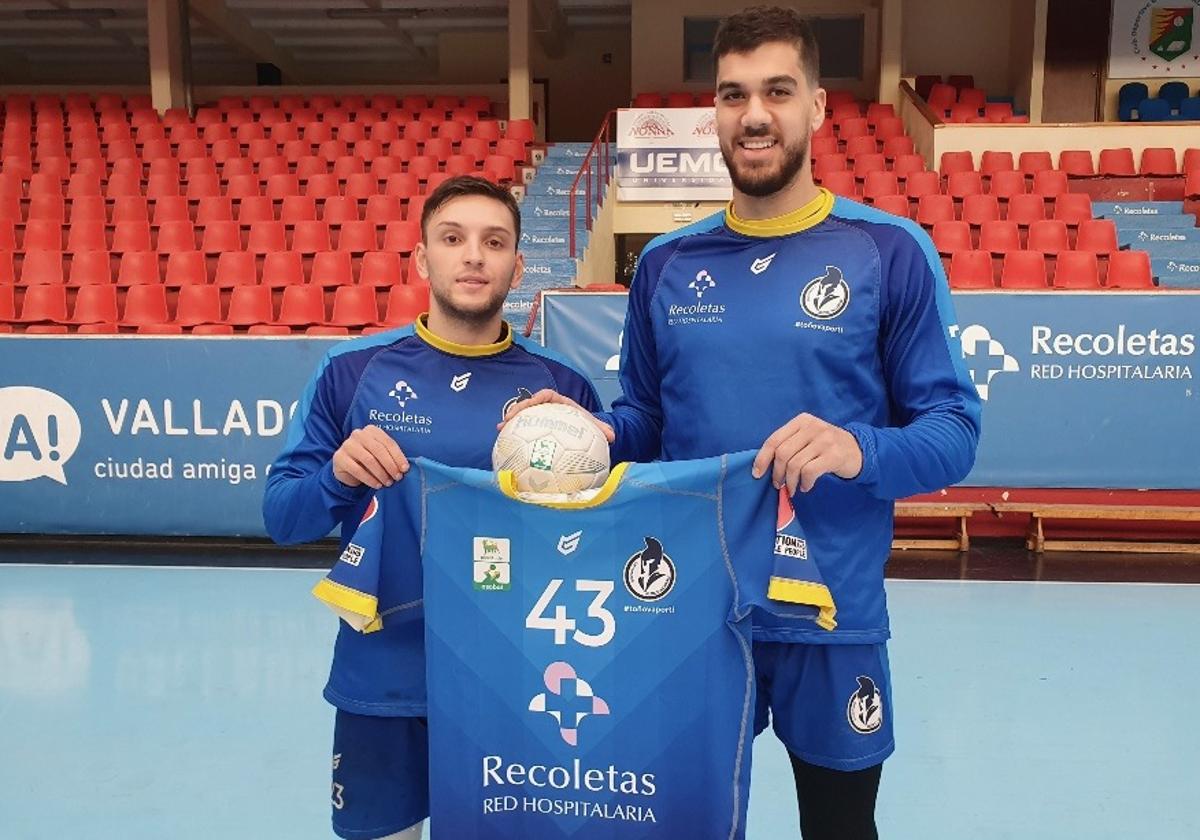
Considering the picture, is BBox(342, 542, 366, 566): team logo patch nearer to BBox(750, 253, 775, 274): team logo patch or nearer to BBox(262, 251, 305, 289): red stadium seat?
BBox(750, 253, 775, 274): team logo patch

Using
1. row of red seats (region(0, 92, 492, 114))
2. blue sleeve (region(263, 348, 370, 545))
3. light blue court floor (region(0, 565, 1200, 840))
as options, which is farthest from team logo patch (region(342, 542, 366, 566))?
row of red seats (region(0, 92, 492, 114))

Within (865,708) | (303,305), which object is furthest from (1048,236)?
(865,708)

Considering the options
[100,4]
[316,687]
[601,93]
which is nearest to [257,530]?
[316,687]

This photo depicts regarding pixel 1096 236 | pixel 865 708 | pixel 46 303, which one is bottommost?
pixel 865 708

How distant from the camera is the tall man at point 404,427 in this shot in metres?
1.83

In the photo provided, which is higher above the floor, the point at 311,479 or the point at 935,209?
the point at 935,209

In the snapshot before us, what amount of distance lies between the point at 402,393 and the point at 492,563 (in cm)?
43

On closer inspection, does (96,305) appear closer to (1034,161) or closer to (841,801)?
(841,801)

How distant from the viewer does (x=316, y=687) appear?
147 inches

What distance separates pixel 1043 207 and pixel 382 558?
370 inches

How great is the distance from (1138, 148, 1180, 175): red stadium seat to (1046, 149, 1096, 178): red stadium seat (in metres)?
0.56

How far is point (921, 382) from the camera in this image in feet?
5.50

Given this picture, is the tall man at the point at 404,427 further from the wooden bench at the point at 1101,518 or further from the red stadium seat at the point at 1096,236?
the red stadium seat at the point at 1096,236

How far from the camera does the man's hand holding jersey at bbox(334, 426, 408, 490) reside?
1.68 meters
